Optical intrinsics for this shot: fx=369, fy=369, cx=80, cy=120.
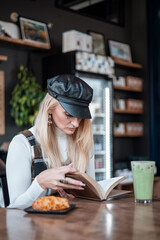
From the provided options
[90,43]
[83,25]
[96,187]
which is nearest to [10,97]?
[90,43]

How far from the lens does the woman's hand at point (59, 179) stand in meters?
1.54

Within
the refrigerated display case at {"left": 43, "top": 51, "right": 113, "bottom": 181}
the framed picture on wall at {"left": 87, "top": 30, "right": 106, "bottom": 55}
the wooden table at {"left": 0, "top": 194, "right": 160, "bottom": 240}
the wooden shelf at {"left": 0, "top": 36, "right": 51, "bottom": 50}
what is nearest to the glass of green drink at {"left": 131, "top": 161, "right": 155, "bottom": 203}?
the wooden table at {"left": 0, "top": 194, "right": 160, "bottom": 240}

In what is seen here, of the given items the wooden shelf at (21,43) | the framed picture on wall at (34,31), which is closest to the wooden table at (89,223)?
the wooden shelf at (21,43)

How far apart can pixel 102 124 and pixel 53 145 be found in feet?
9.31

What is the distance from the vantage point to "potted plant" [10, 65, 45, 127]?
4109 millimetres

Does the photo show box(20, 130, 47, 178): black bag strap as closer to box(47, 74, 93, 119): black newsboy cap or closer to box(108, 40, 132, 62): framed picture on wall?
box(47, 74, 93, 119): black newsboy cap

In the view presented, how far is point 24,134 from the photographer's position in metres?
1.93

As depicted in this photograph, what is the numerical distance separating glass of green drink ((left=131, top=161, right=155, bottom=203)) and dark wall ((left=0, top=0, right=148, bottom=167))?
2.91 metres

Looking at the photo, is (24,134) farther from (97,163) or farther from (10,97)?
(97,163)

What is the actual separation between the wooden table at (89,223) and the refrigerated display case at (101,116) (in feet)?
10.6

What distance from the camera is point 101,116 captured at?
474 cm

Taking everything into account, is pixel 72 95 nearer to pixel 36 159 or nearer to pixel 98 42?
pixel 36 159

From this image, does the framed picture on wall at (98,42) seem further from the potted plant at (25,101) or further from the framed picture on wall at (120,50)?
the potted plant at (25,101)

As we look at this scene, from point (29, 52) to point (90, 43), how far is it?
2.81 feet
